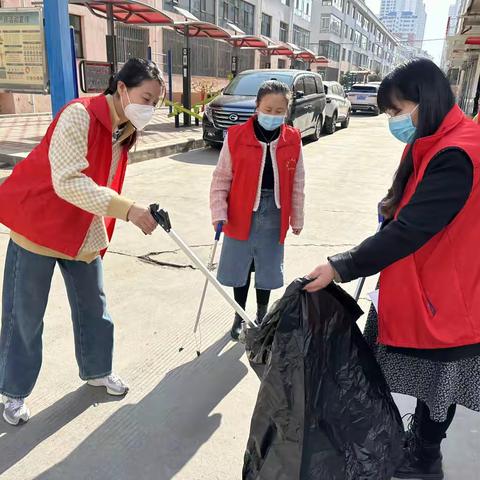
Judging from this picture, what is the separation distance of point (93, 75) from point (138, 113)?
7288 mm

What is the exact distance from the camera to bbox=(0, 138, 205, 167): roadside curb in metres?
7.49

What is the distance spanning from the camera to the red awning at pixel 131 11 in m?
9.66

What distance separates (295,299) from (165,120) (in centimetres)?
1398

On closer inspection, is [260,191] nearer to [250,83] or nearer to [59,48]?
[59,48]

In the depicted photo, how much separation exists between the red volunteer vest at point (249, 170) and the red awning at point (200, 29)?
1084 cm

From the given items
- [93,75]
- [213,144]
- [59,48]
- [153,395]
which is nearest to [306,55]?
[213,144]

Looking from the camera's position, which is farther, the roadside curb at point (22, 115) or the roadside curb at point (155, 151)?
the roadside curb at point (22, 115)

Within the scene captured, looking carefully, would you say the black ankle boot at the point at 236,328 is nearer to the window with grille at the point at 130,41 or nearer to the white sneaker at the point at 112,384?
the white sneaker at the point at 112,384

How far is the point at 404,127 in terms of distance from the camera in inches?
62.9

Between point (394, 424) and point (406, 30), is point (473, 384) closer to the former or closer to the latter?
point (394, 424)

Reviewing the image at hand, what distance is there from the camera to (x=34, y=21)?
7.26 m

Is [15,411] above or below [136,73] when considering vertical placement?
below

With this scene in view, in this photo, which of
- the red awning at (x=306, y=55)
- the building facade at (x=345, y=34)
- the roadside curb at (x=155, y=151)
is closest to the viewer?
the roadside curb at (x=155, y=151)

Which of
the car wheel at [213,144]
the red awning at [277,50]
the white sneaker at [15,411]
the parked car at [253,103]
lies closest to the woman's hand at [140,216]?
the white sneaker at [15,411]
